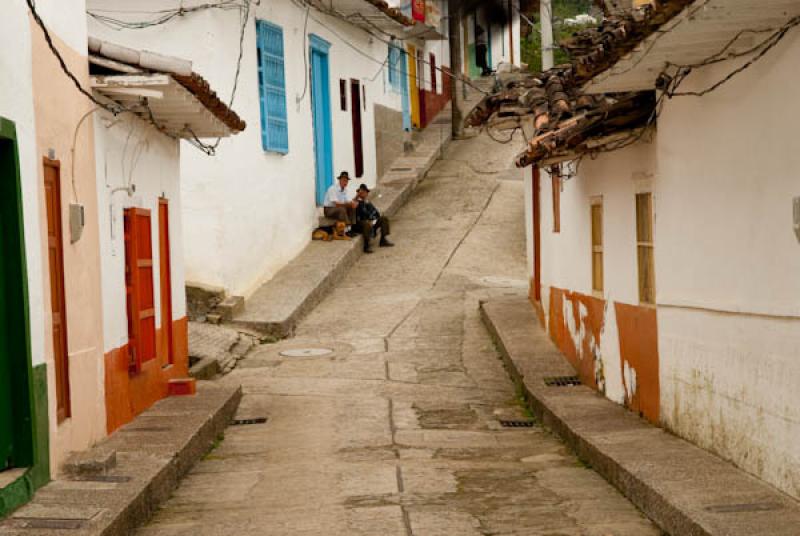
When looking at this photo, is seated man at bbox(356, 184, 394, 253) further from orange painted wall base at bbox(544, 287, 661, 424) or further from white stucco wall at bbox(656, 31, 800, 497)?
white stucco wall at bbox(656, 31, 800, 497)

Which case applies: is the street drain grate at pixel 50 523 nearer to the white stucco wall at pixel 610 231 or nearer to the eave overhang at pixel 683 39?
the eave overhang at pixel 683 39

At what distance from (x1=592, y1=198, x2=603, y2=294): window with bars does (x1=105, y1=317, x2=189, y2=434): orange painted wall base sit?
441cm

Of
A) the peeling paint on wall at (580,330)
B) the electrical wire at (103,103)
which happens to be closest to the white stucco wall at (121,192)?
the electrical wire at (103,103)

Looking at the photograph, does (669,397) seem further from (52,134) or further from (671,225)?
(52,134)

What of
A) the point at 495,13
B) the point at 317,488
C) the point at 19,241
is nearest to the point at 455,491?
the point at 317,488

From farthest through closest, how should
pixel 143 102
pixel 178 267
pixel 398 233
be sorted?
pixel 398 233 → pixel 178 267 → pixel 143 102

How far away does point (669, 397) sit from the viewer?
9688mm

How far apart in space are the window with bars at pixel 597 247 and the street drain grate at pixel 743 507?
5713 mm

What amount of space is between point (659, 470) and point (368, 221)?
581 inches

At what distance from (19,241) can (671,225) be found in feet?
15.8

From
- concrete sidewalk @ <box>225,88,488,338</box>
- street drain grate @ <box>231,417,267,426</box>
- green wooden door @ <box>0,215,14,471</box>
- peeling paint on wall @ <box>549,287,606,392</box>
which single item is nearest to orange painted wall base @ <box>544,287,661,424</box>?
peeling paint on wall @ <box>549,287,606,392</box>

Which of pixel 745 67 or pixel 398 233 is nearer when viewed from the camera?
pixel 745 67

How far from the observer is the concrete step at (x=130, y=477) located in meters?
6.96

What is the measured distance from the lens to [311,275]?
19656 millimetres
